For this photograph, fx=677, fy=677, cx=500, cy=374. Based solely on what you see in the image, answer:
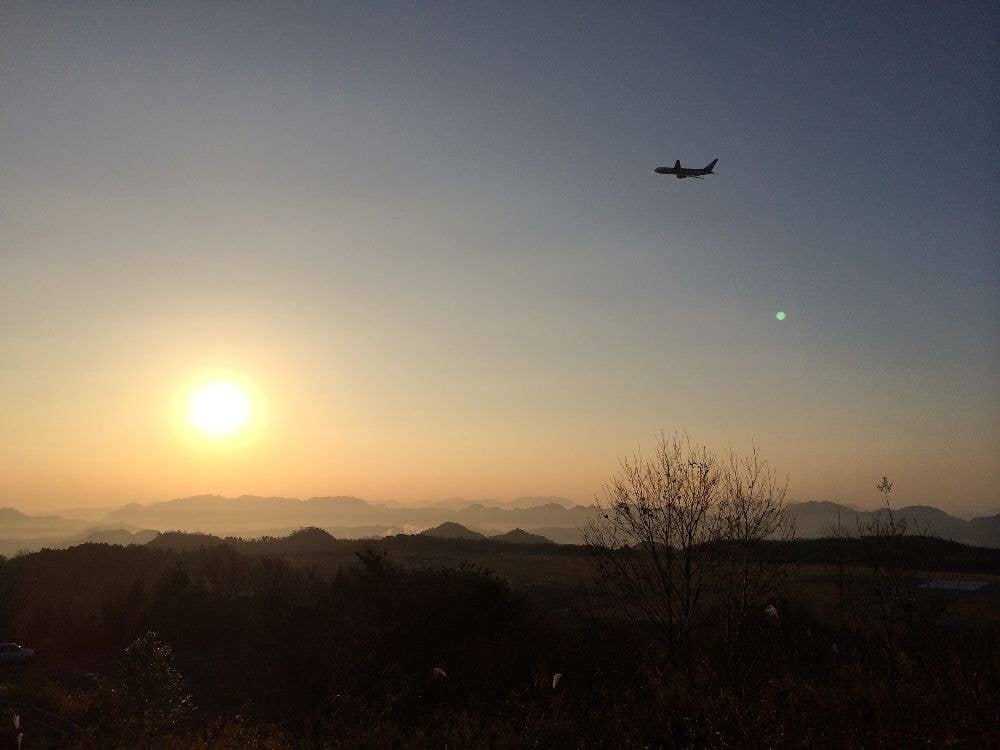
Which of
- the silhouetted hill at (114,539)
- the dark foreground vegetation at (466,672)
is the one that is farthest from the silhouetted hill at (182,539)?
the dark foreground vegetation at (466,672)

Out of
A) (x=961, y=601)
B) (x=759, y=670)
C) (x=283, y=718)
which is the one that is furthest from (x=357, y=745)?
(x=961, y=601)

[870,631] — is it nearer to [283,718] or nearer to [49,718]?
[283,718]

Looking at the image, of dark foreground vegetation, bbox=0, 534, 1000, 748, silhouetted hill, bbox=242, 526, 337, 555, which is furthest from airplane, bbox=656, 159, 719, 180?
silhouetted hill, bbox=242, 526, 337, 555

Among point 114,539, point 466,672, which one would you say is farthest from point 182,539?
point 466,672

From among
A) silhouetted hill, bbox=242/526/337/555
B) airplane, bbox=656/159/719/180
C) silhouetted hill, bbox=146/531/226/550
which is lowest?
silhouetted hill, bbox=242/526/337/555

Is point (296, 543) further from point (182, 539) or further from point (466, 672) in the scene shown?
point (466, 672)

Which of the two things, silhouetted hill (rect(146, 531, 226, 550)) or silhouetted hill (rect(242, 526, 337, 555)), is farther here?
silhouetted hill (rect(242, 526, 337, 555))

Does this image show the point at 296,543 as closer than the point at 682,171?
No

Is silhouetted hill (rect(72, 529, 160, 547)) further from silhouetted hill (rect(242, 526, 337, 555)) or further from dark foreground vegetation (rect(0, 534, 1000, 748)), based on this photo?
dark foreground vegetation (rect(0, 534, 1000, 748))

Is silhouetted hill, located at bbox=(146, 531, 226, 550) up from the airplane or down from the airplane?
down
